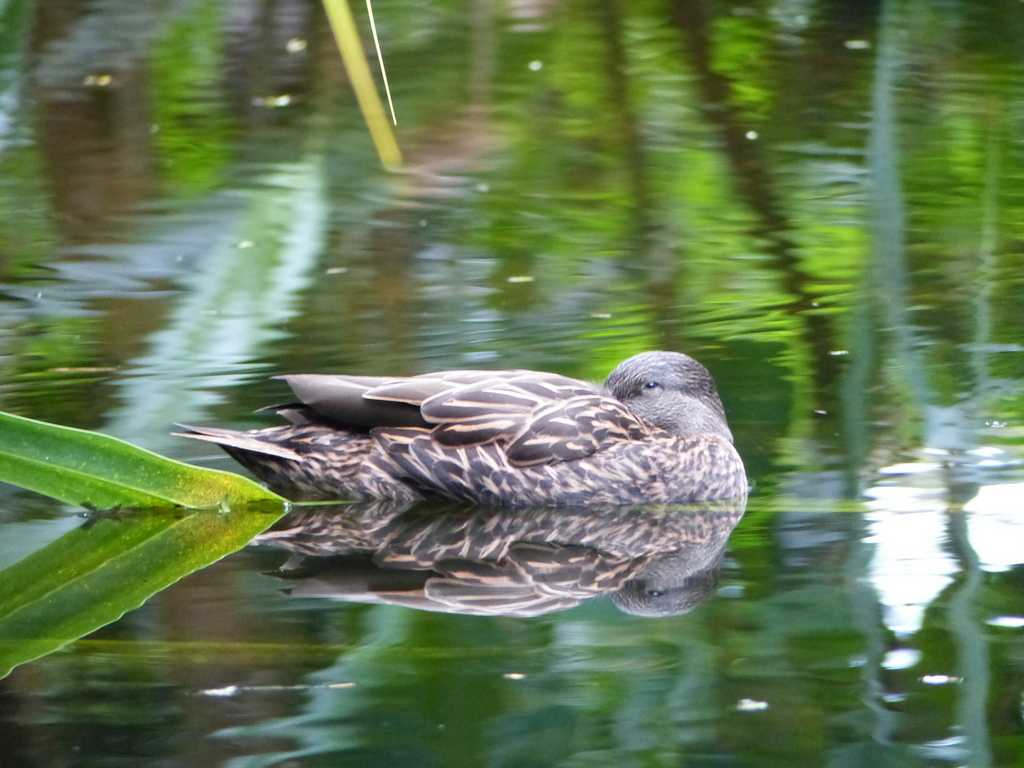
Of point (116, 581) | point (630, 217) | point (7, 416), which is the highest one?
point (7, 416)

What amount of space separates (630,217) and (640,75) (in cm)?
362

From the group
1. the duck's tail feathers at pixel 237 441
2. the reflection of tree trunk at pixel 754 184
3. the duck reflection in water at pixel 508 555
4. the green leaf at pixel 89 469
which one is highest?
the green leaf at pixel 89 469

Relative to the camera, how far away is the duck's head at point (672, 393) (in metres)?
6.04

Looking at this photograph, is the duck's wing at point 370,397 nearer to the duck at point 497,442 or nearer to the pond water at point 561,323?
the duck at point 497,442

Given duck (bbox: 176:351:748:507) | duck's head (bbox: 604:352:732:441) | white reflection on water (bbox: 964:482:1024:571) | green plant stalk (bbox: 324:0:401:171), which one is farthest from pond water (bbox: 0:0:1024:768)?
green plant stalk (bbox: 324:0:401:171)

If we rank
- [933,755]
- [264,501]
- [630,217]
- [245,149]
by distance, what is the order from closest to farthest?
[933,755]
[264,501]
[630,217]
[245,149]

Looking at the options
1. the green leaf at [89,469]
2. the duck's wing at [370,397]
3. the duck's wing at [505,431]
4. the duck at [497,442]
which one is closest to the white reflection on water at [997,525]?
the duck at [497,442]

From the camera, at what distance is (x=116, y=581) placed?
4.82 m

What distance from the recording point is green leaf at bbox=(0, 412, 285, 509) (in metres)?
4.36

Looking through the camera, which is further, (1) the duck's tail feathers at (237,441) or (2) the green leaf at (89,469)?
(1) the duck's tail feathers at (237,441)

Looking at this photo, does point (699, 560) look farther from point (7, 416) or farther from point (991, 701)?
point (7, 416)

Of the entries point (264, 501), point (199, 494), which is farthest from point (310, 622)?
point (264, 501)

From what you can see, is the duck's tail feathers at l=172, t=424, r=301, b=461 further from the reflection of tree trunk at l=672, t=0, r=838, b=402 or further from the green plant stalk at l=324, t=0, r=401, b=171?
the green plant stalk at l=324, t=0, r=401, b=171

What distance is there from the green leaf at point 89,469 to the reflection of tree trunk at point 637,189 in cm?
304
